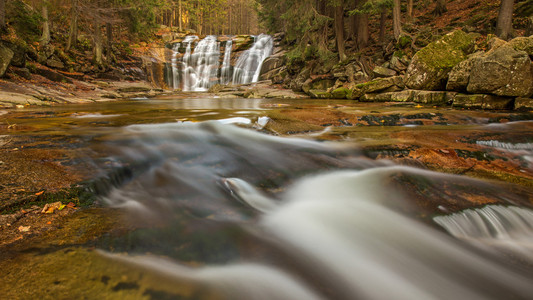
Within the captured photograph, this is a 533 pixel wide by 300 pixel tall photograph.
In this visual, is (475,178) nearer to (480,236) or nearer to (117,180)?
(480,236)

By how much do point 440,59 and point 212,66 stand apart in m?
20.0

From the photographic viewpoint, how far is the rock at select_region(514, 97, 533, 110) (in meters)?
6.47

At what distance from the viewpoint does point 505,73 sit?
639 centimetres

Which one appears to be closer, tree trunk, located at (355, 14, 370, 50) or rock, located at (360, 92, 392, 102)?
rock, located at (360, 92, 392, 102)

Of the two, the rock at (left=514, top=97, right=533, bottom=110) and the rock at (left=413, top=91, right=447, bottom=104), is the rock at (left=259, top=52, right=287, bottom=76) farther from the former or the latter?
the rock at (left=514, top=97, right=533, bottom=110)

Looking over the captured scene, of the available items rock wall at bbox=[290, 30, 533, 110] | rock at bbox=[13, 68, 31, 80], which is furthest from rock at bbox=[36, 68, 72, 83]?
rock wall at bbox=[290, 30, 533, 110]

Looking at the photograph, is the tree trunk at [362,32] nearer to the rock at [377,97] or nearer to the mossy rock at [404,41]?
the mossy rock at [404,41]

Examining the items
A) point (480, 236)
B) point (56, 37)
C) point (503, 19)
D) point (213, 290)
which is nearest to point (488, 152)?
point (480, 236)

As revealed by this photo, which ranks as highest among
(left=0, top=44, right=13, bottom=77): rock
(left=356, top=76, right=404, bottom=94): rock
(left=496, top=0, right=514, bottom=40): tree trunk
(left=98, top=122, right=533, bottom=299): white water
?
(left=496, top=0, right=514, bottom=40): tree trunk

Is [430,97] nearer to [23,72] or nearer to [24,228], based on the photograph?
[24,228]

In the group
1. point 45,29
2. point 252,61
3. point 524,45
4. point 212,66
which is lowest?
point 524,45

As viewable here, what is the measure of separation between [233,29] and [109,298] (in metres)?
55.4

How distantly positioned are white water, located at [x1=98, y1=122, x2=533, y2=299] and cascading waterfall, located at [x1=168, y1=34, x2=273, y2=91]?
66.4 feet

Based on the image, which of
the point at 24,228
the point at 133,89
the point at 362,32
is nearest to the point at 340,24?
the point at 362,32
